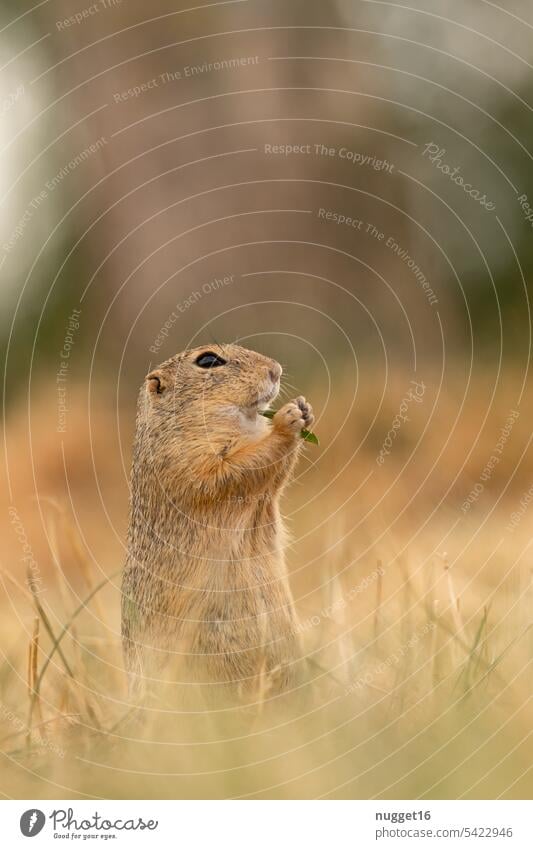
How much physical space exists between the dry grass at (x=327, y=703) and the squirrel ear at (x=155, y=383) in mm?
547

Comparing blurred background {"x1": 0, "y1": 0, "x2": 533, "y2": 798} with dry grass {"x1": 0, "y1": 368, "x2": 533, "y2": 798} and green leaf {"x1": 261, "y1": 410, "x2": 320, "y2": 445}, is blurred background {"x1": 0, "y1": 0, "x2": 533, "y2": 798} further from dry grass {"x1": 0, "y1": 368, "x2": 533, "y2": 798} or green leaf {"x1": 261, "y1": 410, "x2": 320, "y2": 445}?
green leaf {"x1": 261, "y1": 410, "x2": 320, "y2": 445}

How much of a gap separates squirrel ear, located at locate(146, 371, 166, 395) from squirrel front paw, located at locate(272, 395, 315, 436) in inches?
17.3

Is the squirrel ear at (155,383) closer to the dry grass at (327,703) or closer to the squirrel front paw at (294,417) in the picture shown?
the squirrel front paw at (294,417)

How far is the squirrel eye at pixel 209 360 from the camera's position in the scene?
12.1 feet

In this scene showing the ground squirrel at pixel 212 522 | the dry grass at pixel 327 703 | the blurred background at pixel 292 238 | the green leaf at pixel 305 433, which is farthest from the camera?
the blurred background at pixel 292 238

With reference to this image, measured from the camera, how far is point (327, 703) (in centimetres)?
321

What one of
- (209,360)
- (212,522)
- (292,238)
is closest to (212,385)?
(209,360)

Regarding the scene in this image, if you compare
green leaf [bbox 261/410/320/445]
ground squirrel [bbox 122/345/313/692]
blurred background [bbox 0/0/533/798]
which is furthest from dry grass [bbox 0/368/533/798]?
blurred background [bbox 0/0/533/798]

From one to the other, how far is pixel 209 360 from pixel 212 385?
0.36ft

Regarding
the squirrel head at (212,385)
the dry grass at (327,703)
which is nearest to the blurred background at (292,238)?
the dry grass at (327,703)

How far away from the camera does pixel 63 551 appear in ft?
15.9

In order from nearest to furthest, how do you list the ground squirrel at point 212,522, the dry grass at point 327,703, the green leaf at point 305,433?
1. the dry grass at point 327,703
2. the ground squirrel at point 212,522
3. the green leaf at point 305,433

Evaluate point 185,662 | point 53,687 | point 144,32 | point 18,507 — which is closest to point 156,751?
point 185,662

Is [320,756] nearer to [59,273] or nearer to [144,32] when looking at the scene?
[59,273]
